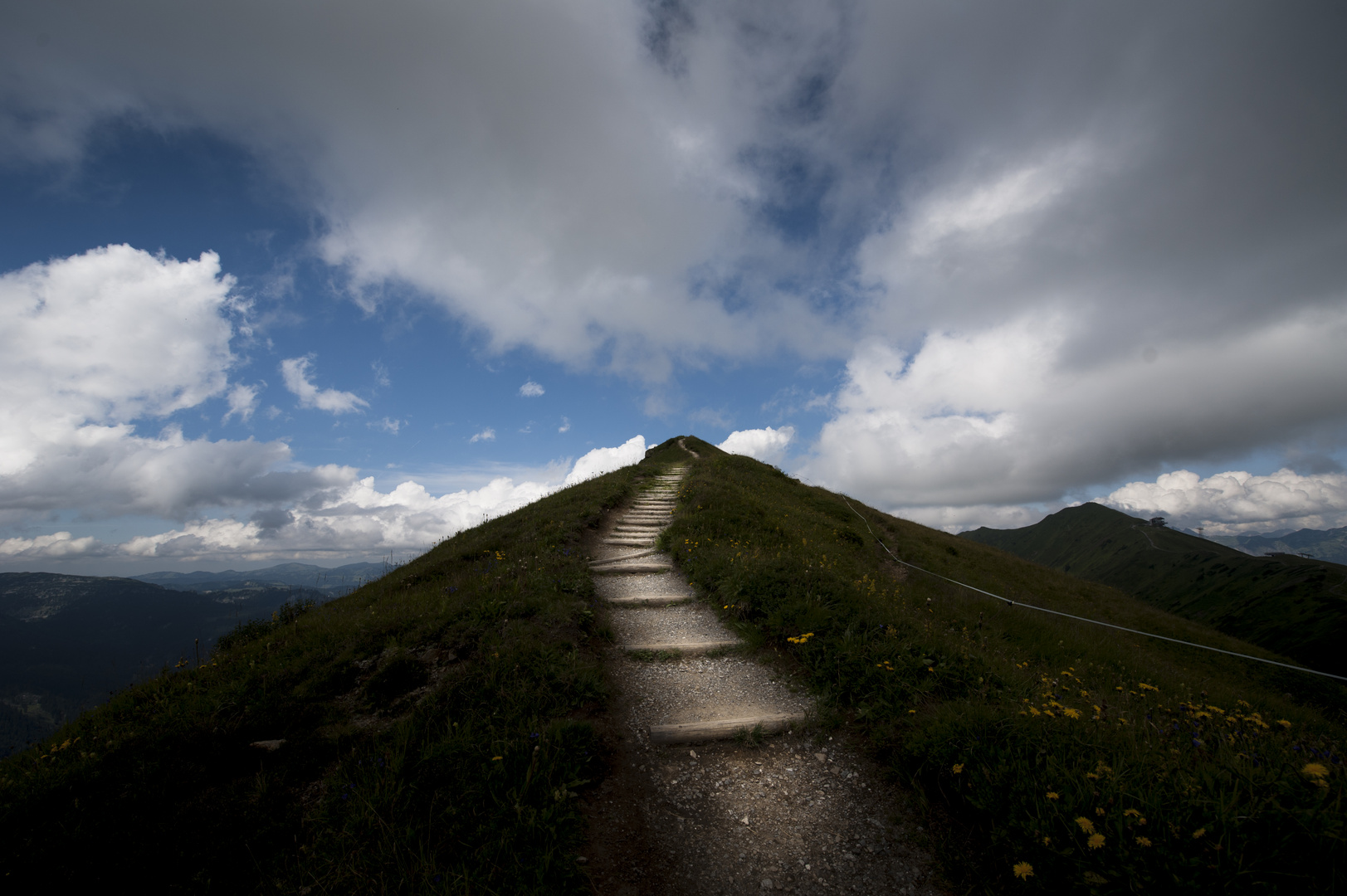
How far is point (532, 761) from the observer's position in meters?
5.01

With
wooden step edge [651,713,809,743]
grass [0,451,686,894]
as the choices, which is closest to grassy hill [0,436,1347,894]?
grass [0,451,686,894]

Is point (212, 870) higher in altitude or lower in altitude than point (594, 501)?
lower

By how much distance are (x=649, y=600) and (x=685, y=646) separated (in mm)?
1994

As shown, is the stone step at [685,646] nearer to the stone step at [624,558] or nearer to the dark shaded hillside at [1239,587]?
the stone step at [624,558]

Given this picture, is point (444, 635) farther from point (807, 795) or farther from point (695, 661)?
point (807, 795)

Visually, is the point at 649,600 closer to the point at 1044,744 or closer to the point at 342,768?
the point at 342,768

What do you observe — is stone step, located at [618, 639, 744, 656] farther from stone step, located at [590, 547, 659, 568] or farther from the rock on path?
stone step, located at [590, 547, 659, 568]

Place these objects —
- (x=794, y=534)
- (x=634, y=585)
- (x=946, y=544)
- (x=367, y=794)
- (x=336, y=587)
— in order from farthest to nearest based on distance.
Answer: (x=946, y=544)
(x=794, y=534)
(x=336, y=587)
(x=634, y=585)
(x=367, y=794)


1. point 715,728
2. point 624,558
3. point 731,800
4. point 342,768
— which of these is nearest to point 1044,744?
point 731,800

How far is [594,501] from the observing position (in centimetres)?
1727

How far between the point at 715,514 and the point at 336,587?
9929mm

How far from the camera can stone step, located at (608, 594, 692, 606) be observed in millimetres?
9812

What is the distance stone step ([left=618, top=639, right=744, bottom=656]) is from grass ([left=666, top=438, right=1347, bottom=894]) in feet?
1.31

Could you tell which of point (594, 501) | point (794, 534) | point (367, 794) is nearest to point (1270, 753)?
point (367, 794)
